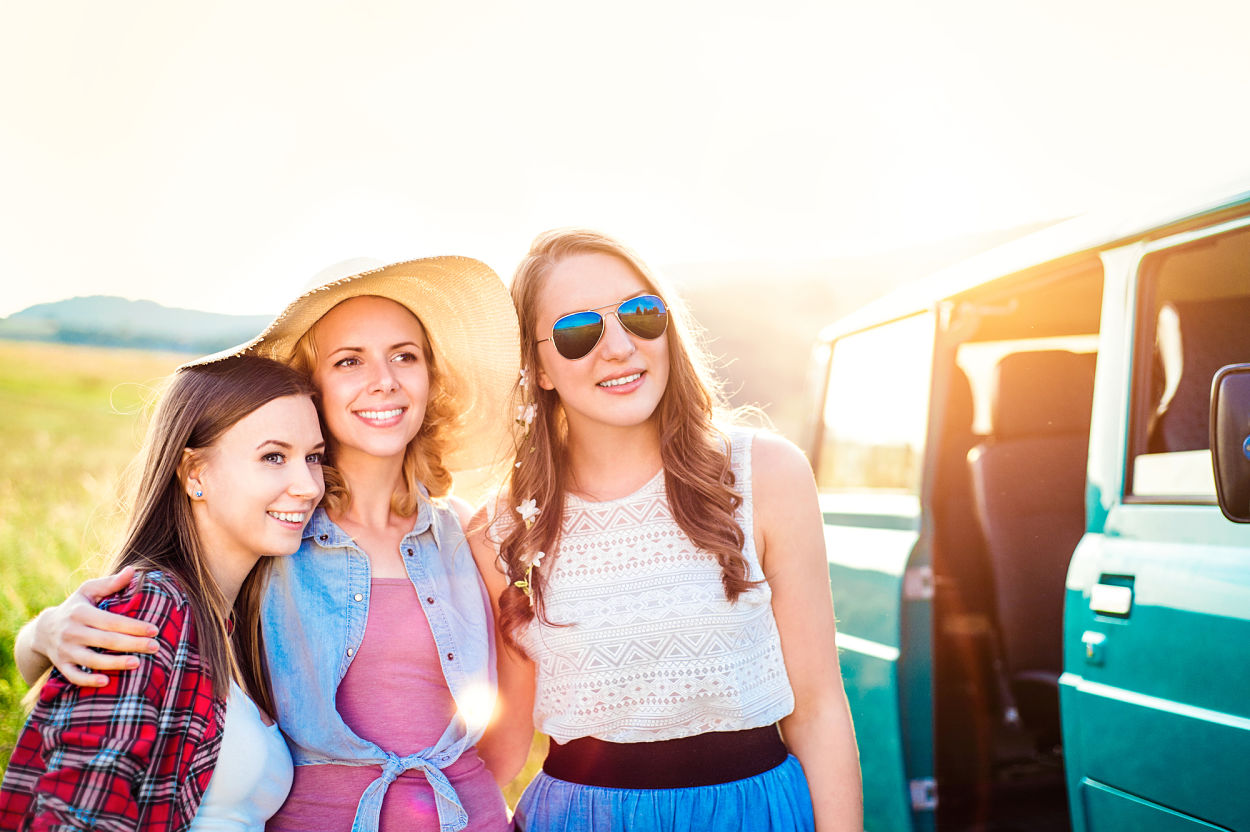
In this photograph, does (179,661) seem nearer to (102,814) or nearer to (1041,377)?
(102,814)

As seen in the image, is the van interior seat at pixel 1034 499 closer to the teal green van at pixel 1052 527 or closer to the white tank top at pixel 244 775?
the teal green van at pixel 1052 527

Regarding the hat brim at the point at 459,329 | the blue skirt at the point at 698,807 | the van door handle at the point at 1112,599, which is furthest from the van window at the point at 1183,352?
the hat brim at the point at 459,329

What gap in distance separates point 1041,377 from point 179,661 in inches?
133

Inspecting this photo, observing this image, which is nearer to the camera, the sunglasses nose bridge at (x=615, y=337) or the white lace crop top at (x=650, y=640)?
the white lace crop top at (x=650, y=640)

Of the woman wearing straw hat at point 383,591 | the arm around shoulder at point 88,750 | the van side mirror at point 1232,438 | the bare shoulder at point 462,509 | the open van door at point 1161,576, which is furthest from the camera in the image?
the bare shoulder at point 462,509

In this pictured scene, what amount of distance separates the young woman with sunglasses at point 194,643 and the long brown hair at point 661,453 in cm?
56

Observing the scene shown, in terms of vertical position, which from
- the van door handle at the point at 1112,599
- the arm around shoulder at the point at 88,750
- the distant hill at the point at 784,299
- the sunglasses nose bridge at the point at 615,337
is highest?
the distant hill at the point at 784,299

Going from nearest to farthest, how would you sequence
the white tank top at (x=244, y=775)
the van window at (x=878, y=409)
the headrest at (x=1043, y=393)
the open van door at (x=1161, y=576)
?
the white tank top at (x=244, y=775), the open van door at (x=1161, y=576), the van window at (x=878, y=409), the headrest at (x=1043, y=393)

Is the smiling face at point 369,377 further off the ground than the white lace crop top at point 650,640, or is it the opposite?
the smiling face at point 369,377

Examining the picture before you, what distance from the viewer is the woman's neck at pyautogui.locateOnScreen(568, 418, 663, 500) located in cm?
240

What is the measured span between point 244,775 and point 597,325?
134 centimetres

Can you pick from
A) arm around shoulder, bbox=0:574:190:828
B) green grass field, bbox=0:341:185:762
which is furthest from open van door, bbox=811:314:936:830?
green grass field, bbox=0:341:185:762

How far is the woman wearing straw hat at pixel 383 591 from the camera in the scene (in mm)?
2111

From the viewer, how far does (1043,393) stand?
12.4 feet
